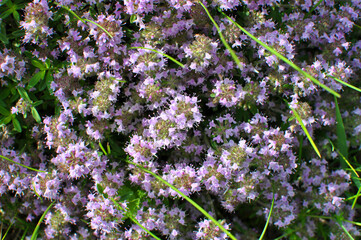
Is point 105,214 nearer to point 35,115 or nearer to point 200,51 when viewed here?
point 35,115

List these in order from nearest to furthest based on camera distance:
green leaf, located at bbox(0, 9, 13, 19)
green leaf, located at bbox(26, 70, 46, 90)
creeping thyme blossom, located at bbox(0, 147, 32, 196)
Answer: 1. green leaf, located at bbox(0, 9, 13, 19)
2. green leaf, located at bbox(26, 70, 46, 90)
3. creeping thyme blossom, located at bbox(0, 147, 32, 196)

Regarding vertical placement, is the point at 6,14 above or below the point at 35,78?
above

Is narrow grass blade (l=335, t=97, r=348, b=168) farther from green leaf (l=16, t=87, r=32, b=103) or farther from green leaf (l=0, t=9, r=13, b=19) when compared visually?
green leaf (l=0, t=9, r=13, b=19)

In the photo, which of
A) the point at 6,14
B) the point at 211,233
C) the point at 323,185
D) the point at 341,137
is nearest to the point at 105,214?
the point at 211,233

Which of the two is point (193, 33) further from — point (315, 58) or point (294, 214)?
point (294, 214)

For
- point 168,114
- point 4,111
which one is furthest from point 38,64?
point 168,114

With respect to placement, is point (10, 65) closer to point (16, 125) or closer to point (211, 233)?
point (16, 125)

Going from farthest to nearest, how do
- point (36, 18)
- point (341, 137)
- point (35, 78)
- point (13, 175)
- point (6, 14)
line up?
point (341, 137)
point (13, 175)
point (35, 78)
point (6, 14)
point (36, 18)

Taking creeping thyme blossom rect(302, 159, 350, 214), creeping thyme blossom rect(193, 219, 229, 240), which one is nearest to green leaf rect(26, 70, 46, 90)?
creeping thyme blossom rect(193, 219, 229, 240)

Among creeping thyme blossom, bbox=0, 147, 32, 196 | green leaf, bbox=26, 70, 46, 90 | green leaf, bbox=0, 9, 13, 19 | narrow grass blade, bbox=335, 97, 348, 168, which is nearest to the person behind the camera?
green leaf, bbox=0, 9, 13, 19

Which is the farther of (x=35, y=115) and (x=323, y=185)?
(x=323, y=185)

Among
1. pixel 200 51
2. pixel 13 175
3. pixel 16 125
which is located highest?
pixel 200 51

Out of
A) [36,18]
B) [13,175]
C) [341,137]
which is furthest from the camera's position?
[341,137]
